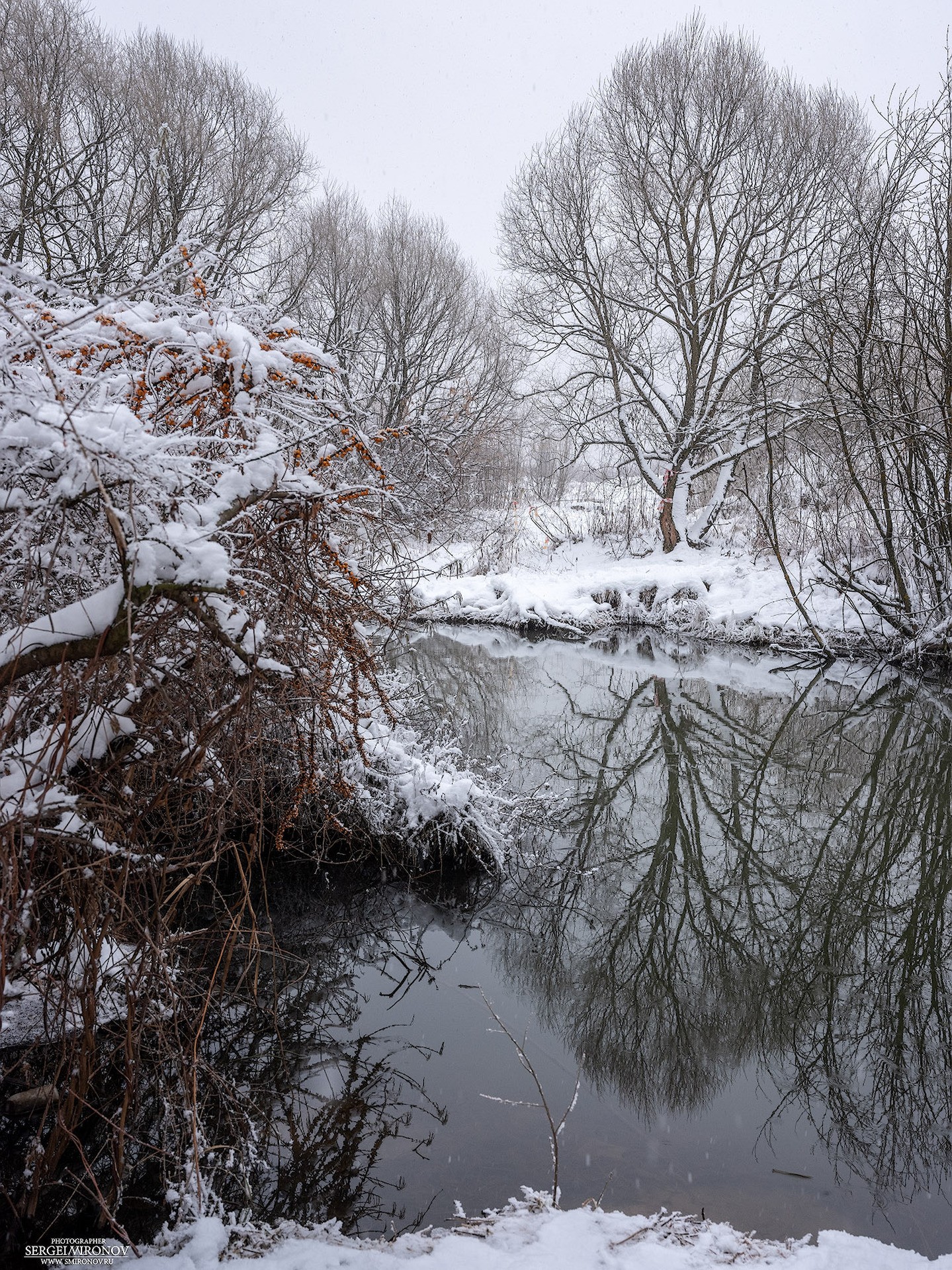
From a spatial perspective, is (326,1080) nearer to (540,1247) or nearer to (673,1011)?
(540,1247)

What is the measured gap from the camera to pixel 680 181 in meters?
17.6

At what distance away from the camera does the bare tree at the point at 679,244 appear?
1636 centimetres

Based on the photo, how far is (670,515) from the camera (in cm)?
1836

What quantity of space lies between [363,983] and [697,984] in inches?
69.1

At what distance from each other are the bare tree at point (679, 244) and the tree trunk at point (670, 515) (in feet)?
0.14

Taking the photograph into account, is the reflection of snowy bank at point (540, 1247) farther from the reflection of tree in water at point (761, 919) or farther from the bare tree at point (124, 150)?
the bare tree at point (124, 150)

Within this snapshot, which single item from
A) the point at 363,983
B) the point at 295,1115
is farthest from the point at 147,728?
the point at 363,983

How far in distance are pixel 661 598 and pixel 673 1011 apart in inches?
495

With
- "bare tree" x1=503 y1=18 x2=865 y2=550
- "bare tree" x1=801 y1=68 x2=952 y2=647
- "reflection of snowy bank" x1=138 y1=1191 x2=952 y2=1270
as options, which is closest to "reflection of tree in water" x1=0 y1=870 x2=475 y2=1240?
"reflection of snowy bank" x1=138 y1=1191 x2=952 y2=1270

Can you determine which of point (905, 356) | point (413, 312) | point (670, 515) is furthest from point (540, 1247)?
point (413, 312)

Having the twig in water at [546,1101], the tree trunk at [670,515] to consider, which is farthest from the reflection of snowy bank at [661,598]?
the twig in water at [546,1101]

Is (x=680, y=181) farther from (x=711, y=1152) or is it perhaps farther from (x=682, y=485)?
(x=711, y=1152)

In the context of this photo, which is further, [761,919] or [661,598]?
[661,598]

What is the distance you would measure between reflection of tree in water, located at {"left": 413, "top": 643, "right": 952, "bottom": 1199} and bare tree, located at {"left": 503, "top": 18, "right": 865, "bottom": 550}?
1008 cm
